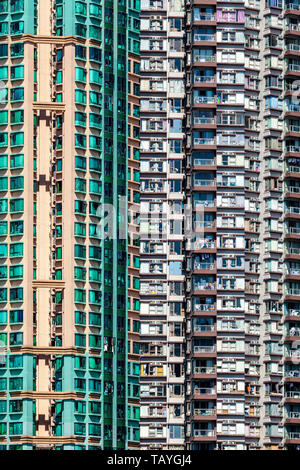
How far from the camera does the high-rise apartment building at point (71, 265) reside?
187m

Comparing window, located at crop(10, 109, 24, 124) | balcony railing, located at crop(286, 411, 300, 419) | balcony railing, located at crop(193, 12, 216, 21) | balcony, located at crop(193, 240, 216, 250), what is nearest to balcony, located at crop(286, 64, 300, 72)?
balcony railing, located at crop(193, 12, 216, 21)

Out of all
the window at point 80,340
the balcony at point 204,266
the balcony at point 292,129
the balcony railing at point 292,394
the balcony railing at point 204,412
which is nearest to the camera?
the balcony railing at point 204,412

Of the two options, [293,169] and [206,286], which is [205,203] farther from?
[293,169]

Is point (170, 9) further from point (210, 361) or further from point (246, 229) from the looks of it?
point (210, 361)

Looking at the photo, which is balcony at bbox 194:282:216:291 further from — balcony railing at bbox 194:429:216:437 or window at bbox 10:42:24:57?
window at bbox 10:42:24:57

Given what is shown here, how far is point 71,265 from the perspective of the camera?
188m

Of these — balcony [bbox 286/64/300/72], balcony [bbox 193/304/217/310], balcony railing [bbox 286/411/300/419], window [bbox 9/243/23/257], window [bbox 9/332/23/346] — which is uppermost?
balcony [bbox 286/64/300/72]

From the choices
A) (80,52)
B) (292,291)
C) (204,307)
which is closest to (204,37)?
(80,52)

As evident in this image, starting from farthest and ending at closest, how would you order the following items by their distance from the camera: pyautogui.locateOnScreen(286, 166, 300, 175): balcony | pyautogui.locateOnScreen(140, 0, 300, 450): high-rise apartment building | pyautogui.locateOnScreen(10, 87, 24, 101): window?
pyautogui.locateOnScreen(10, 87, 24, 101): window, pyautogui.locateOnScreen(286, 166, 300, 175): balcony, pyautogui.locateOnScreen(140, 0, 300, 450): high-rise apartment building

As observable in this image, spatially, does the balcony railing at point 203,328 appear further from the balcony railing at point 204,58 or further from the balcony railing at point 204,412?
the balcony railing at point 204,58

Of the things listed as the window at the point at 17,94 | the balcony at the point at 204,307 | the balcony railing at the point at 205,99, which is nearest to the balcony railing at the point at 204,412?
the balcony at the point at 204,307

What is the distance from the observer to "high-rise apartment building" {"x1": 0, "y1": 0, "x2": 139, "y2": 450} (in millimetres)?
186750

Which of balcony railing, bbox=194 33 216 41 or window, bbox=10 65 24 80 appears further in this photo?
window, bbox=10 65 24 80
